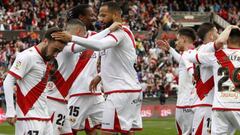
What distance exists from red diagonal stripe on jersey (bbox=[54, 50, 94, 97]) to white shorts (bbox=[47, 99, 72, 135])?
8.6 inches

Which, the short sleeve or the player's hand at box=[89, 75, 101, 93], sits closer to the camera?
the short sleeve

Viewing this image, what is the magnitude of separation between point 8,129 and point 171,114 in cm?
1107

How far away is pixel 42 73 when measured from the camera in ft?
33.3

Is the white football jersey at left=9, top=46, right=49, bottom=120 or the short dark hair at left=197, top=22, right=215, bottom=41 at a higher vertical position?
the short dark hair at left=197, top=22, right=215, bottom=41

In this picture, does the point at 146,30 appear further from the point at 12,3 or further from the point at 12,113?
the point at 12,113

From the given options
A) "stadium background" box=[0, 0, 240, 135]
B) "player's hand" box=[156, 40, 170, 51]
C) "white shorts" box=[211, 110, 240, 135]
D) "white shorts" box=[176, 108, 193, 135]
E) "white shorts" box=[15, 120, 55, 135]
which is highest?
"player's hand" box=[156, 40, 170, 51]

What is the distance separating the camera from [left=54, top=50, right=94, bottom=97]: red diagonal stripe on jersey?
12.3m

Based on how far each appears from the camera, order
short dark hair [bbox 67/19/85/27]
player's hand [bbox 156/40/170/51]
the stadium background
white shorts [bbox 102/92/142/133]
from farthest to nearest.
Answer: the stadium background, player's hand [bbox 156/40/170/51], short dark hair [bbox 67/19/85/27], white shorts [bbox 102/92/142/133]

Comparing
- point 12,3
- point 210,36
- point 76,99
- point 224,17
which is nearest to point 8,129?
point 76,99

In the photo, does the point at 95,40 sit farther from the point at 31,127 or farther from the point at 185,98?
the point at 185,98

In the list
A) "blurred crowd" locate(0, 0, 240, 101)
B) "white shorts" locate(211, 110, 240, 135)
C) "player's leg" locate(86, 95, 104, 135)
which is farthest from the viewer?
"blurred crowd" locate(0, 0, 240, 101)

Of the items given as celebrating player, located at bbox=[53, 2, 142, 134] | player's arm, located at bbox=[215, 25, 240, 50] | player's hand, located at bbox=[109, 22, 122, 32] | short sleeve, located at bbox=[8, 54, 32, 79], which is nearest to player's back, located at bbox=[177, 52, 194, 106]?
celebrating player, located at bbox=[53, 2, 142, 134]

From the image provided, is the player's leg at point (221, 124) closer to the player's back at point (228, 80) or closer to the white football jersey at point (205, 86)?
the player's back at point (228, 80)

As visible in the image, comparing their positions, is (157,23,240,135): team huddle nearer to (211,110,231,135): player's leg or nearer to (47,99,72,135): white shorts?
(211,110,231,135): player's leg
